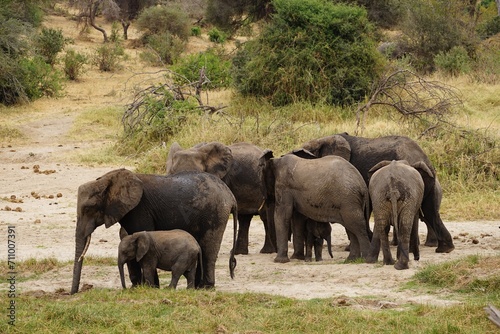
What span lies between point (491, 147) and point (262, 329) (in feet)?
30.1

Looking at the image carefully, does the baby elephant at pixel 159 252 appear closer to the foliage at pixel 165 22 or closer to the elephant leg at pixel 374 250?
the elephant leg at pixel 374 250

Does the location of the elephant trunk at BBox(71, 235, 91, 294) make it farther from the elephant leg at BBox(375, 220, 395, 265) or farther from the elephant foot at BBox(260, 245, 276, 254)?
the elephant foot at BBox(260, 245, 276, 254)

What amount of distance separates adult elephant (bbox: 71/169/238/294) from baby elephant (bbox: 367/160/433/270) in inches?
64.8

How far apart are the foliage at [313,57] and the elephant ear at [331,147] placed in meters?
9.02

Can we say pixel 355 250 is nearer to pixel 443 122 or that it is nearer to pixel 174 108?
pixel 443 122

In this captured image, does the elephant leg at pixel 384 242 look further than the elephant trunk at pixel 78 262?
Yes

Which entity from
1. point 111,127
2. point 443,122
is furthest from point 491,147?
point 111,127

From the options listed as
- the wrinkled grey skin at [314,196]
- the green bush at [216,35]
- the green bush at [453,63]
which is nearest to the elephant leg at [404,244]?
the wrinkled grey skin at [314,196]

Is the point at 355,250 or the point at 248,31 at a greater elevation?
the point at 248,31

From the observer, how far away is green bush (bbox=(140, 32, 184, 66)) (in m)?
34.7

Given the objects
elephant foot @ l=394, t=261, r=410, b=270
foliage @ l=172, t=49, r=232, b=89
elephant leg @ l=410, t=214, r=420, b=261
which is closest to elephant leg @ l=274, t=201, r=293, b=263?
elephant leg @ l=410, t=214, r=420, b=261

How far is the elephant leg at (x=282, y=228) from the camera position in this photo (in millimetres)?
10531

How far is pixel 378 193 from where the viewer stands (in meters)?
9.80

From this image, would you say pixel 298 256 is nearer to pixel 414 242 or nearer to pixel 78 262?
pixel 414 242
